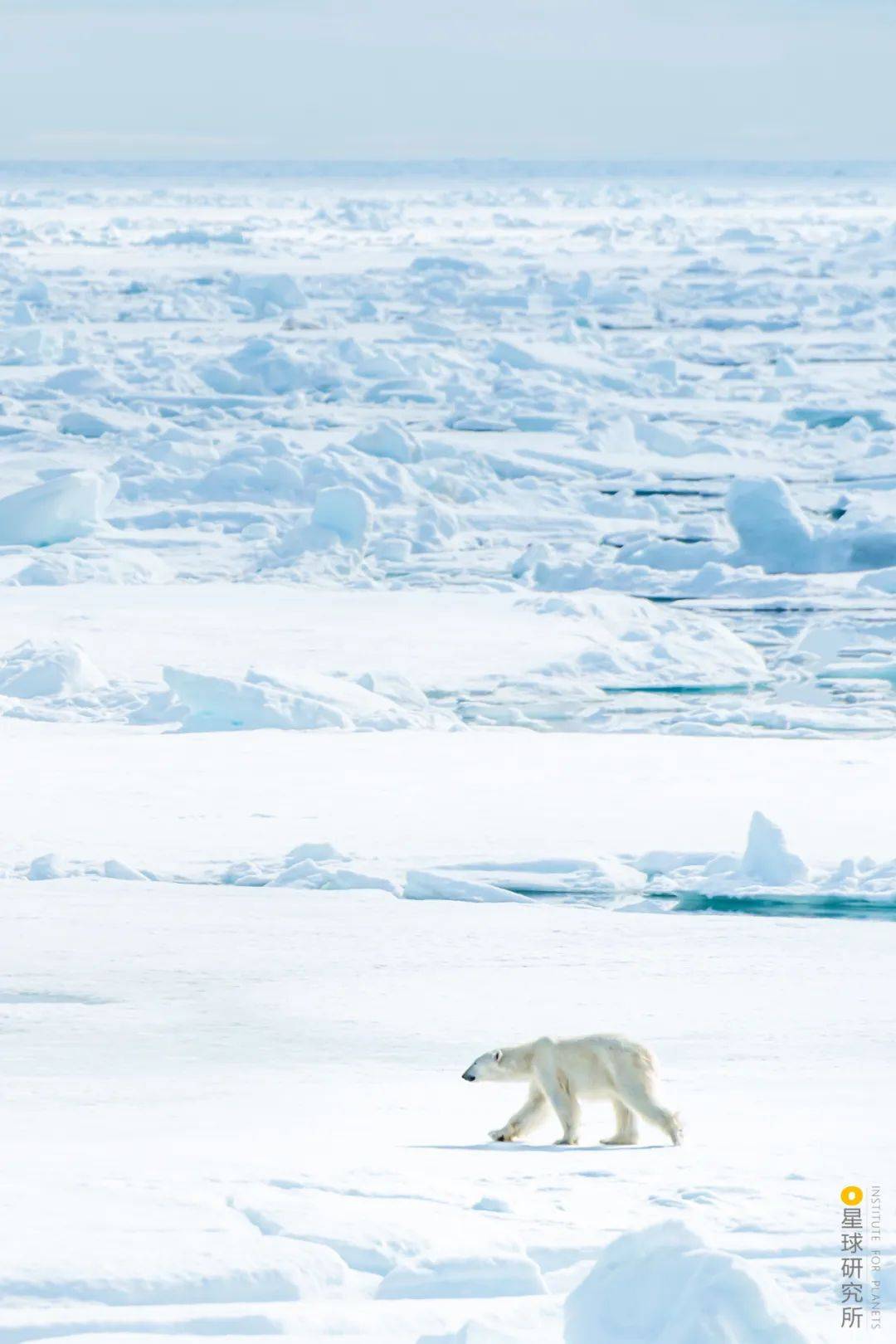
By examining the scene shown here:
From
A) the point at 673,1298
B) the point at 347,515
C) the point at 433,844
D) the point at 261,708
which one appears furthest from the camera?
the point at 347,515

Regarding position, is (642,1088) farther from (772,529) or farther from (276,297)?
(276,297)

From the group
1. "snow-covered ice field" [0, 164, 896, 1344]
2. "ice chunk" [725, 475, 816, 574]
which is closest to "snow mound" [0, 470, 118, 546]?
"snow-covered ice field" [0, 164, 896, 1344]

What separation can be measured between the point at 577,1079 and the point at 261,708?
316cm

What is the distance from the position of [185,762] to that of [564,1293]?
344 cm

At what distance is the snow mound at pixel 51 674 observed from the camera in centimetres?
639

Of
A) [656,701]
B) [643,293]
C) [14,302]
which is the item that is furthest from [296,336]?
[656,701]

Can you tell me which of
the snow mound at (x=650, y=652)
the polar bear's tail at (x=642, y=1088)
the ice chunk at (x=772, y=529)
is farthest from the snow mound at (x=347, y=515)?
the polar bear's tail at (x=642, y=1088)

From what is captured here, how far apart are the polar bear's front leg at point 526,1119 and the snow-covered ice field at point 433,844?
7 cm

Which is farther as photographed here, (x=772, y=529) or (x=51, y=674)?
(x=772, y=529)

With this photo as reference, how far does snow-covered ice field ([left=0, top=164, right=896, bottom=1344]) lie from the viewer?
2377 mm

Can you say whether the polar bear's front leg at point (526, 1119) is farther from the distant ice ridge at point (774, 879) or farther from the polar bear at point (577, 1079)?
the distant ice ridge at point (774, 879)

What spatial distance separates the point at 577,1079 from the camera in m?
3.00

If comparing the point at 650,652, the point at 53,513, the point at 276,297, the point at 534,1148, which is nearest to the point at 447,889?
the point at 534,1148

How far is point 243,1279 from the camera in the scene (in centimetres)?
226
